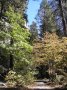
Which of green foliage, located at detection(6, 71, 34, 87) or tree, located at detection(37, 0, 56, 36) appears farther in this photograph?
tree, located at detection(37, 0, 56, 36)

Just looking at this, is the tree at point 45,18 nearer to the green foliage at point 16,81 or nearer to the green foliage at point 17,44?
the green foliage at point 17,44

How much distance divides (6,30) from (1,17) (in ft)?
21.6

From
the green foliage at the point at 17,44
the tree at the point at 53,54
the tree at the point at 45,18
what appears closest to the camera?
the tree at the point at 53,54

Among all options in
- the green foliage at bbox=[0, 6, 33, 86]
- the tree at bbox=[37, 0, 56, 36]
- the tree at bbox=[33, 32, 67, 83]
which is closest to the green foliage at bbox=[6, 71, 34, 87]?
the tree at bbox=[33, 32, 67, 83]

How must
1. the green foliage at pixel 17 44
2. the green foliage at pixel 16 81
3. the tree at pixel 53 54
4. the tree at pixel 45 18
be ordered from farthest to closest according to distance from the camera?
the tree at pixel 45 18, the green foliage at pixel 17 44, the tree at pixel 53 54, the green foliage at pixel 16 81

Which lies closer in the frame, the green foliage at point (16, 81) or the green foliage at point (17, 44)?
the green foliage at point (16, 81)

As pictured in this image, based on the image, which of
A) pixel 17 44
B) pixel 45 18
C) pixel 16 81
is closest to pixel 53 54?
pixel 17 44

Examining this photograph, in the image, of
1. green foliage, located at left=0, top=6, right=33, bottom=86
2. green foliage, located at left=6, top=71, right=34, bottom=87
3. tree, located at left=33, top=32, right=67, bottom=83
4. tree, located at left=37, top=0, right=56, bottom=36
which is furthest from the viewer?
tree, located at left=37, top=0, right=56, bottom=36

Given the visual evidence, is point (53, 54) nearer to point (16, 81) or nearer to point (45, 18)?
point (16, 81)

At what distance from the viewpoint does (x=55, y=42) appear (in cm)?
2953

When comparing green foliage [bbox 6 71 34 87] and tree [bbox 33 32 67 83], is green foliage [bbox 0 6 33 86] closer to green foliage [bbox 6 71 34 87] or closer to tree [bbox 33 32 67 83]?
tree [bbox 33 32 67 83]

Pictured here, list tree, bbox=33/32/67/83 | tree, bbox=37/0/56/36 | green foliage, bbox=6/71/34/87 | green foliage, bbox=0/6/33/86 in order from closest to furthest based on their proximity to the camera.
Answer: green foliage, bbox=6/71/34/87 < tree, bbox=33/32/67/83 < green foliage, bbox=0/6/33/86 < tree, bbox=37/0/56/36

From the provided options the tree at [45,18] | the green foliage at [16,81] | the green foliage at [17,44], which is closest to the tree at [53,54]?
the green foliage at [17,44]

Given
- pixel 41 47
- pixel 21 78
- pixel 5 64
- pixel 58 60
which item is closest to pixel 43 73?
pixel 5 64
